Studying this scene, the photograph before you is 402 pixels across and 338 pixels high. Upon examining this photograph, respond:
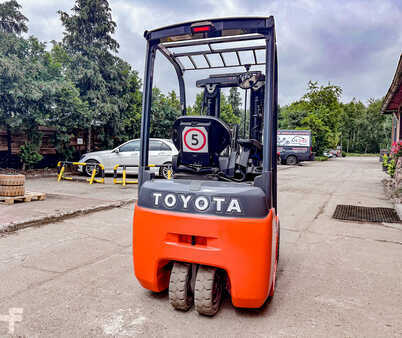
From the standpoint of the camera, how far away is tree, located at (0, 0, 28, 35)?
45.0 feet

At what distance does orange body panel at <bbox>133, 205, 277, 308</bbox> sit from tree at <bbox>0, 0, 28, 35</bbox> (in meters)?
14.3

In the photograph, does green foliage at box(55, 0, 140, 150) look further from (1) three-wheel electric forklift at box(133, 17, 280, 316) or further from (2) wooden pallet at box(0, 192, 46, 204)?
(1) three-wheel electric forklift at box(133, 17, 280, 316)

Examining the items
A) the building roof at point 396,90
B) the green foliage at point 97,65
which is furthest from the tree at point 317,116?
the green foliage at point 97,65

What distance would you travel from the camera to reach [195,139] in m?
3.19

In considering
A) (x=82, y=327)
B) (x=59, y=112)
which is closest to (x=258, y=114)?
(x=82, y=327)

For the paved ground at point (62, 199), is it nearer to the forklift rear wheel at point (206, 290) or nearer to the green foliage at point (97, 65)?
the forklift rear wheel at point (206, 290)

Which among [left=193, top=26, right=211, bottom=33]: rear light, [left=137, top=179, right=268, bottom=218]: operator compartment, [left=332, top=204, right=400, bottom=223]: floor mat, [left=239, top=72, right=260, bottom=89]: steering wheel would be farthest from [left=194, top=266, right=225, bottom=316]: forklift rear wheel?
[left=332, top=204, right=400, bottom=223]: floor mat

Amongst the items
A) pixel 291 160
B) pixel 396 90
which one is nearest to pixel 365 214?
pixel 396 90

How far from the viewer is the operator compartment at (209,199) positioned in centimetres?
272

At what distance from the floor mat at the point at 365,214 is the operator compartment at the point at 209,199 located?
16.9ft

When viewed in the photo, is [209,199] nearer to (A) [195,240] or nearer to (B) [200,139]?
(A) [195,240]

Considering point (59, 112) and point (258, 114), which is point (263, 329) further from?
point (59, 112)

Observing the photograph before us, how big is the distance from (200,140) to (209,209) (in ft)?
2.37

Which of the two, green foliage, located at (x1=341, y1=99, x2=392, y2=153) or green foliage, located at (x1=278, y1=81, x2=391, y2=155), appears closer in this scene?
green foliage, located at (x1=278, y1=81, x2=391, y2=155)
